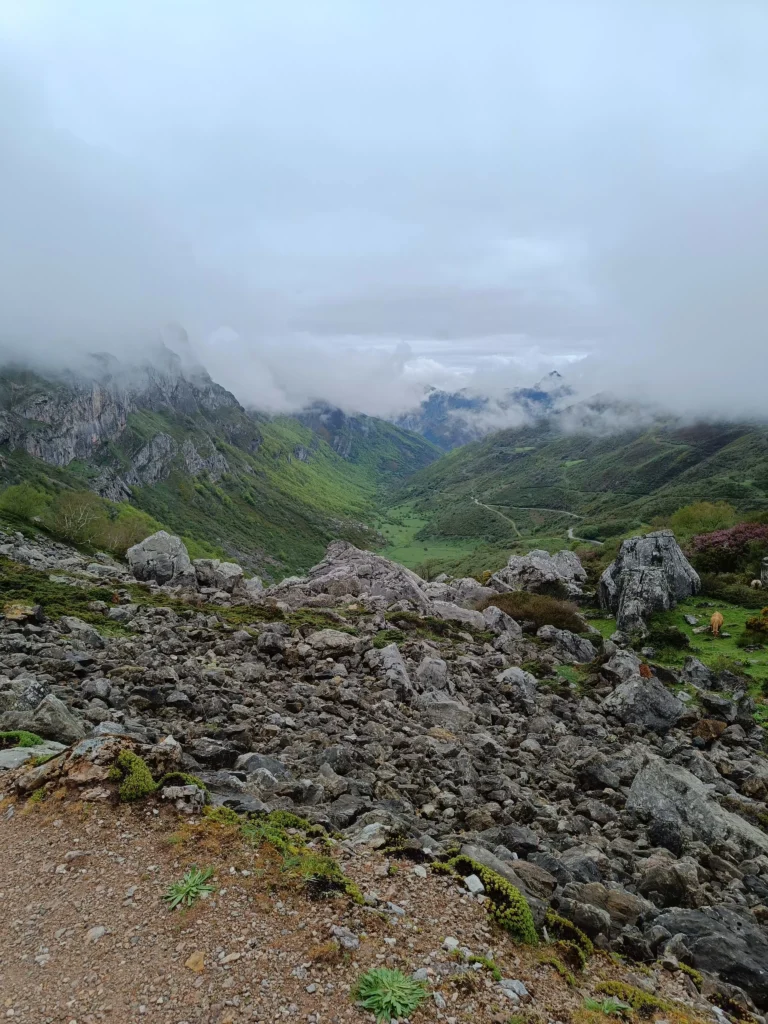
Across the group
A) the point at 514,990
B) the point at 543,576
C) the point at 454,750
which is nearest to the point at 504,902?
the point at 514,990

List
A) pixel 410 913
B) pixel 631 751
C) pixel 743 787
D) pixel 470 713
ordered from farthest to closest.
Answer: pixel 470 713 → pixel 631 751 → pixel 743 787 → pixel 410 913

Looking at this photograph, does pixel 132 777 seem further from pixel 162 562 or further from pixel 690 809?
pixel 162 562

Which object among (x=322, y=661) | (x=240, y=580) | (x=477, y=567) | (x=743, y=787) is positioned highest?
(x=743, y=787)

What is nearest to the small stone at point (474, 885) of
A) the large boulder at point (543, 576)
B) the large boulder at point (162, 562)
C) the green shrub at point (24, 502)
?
the large boulder at point (162, 562)

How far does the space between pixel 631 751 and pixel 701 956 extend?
9.64 meters

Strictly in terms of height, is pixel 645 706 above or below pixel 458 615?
above

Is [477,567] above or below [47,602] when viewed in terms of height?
below

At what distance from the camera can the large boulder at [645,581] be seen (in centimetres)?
3897

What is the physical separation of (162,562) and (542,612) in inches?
1310

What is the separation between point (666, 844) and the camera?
12.4m

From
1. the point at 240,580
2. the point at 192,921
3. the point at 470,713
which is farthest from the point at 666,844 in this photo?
the point at 240,580

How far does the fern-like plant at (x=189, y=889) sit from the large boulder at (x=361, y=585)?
33.0 m

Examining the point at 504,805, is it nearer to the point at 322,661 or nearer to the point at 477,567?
the point at 322,661

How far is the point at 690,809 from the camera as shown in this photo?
13008mm
